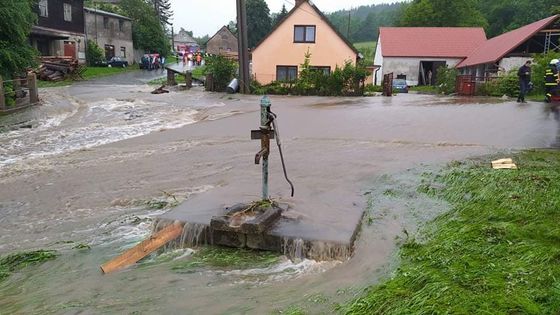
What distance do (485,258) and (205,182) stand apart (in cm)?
501

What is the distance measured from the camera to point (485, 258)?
4.09 meters

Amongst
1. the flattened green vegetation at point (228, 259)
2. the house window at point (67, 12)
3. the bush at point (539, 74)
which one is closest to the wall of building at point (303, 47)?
the bush at point (539, 74)

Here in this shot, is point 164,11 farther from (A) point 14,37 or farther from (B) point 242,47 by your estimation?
(A) point 14,37

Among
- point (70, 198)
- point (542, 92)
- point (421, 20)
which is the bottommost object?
point (70, 198)

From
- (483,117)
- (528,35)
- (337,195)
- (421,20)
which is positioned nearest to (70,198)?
(337,195)

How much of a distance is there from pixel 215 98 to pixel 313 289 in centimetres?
2192

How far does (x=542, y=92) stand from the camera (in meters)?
23.3

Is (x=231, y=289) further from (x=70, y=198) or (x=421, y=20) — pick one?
(x=421, y=20)

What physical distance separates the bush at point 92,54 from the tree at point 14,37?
29946mm

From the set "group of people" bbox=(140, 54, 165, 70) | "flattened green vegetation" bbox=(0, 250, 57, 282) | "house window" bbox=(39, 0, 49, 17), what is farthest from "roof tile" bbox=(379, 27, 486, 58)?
"flattened green vegetation" bbox=(0, 250, 57, 282)

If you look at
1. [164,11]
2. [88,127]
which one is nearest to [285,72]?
[88,127]

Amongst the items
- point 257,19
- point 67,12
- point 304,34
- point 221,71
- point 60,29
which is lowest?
point 221,71

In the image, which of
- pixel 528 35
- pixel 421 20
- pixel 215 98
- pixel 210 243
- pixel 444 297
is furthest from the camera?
pixel 421 20

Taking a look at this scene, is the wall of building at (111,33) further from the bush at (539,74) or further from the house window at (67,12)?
the bush at (539,74)
